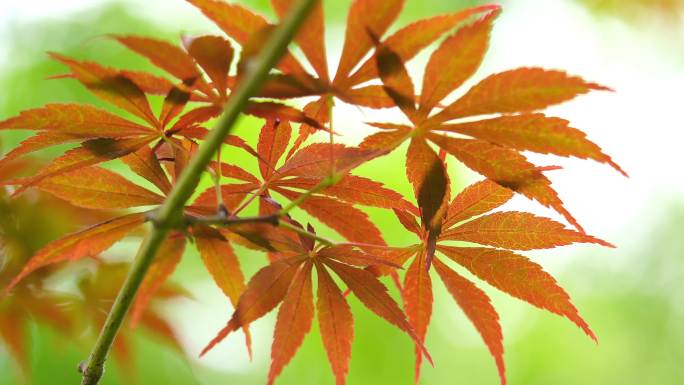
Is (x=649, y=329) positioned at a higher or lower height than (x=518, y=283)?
higher

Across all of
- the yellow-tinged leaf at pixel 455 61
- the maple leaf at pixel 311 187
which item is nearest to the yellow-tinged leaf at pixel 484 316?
the maple leaf at pixel 311 187

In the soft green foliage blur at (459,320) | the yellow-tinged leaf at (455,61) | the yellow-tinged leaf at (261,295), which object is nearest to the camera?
the yellow-tinged leaf at (455,61)

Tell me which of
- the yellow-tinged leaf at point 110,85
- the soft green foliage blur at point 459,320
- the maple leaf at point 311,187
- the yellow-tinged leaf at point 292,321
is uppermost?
the soft green foliage blur at point 459,320

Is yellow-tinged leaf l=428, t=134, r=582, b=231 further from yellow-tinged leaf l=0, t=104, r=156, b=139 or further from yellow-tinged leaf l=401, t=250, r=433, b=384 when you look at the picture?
yellow-tinged leaf l=0, t=104, r=156, b=139

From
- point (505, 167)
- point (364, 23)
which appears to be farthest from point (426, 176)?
point (364, 23)

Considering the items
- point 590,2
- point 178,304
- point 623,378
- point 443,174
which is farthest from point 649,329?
point 443,174

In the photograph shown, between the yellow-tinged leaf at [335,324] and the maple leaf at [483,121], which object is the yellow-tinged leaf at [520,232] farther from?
the yellow-tinged leaf at [335,324]

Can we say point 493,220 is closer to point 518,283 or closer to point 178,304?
point 518,283
